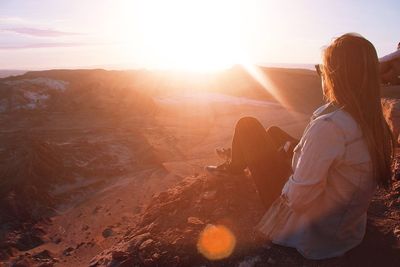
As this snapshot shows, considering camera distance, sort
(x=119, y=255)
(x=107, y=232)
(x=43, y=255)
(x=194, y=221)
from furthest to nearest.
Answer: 1. (x=107, y=232)
2. (x=43, y=255)
3. (x=194, y=221)
4. (x=119, y=255)

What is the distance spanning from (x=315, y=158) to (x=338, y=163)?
16cm

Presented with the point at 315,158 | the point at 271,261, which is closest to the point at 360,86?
the point at 315,158

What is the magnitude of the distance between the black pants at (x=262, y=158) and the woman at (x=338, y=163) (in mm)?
167

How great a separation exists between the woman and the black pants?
0.17 meters

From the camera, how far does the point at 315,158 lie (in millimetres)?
2141

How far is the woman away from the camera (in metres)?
2.07

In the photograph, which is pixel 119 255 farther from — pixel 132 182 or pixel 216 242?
pixel 132 182

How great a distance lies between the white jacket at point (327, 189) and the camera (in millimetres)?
2127

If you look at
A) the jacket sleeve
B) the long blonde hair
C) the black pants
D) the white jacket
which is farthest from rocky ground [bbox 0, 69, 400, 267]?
the long blonde hair

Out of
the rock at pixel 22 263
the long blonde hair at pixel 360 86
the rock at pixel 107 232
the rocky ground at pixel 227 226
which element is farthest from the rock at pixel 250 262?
the rock at pixel 22 263

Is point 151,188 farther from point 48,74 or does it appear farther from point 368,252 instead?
point 48,74

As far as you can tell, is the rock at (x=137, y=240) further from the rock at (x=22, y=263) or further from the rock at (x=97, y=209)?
the rock at (x=97, y=209)

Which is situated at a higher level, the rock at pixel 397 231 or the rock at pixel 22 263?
the rock at pixel 397 231

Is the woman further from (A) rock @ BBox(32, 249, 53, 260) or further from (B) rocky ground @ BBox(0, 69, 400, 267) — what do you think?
(A) rock @ BBox(32, 249, 53, 260)
